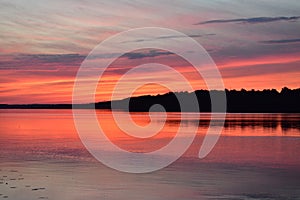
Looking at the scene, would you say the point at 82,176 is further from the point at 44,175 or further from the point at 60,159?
the point at 60,159

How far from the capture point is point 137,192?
1802 cm

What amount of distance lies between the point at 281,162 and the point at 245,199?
1057cm

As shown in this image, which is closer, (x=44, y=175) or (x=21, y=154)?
(x=44, y=175)

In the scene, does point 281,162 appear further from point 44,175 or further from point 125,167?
point 44,175

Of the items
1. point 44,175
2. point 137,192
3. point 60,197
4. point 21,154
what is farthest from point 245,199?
point 21,154

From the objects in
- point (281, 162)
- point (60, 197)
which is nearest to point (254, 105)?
point (281, 162)

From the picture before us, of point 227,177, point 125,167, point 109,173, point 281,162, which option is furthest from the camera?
point 281,162

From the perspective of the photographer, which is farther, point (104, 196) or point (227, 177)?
point (227, 177)

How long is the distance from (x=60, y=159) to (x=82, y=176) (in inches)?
239

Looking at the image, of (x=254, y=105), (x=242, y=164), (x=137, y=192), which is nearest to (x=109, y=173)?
(x=137, y=192)

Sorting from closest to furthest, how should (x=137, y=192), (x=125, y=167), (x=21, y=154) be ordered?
(x=137, y=192) < (x=125, y=167) < (x=21, y=154)

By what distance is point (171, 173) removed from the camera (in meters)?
22.4

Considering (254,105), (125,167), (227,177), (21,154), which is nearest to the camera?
(227,177)

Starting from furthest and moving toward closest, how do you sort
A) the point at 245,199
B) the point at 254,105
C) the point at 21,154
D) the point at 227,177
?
the point at 254,105, the point at 21,154, the point at 227,177, the point at 245,199
